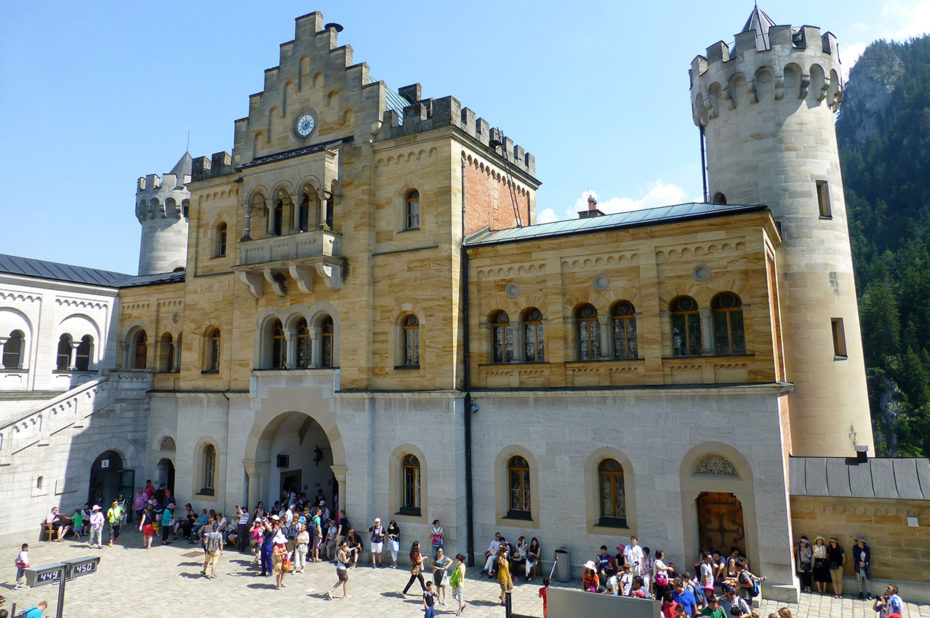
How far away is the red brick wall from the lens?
23.3 metres

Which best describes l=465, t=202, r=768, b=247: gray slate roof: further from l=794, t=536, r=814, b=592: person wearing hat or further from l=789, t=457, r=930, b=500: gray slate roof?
l=794, t=536, r=814, b=592: person wearing hat

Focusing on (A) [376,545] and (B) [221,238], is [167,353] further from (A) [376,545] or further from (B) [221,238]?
(A) [376,545]

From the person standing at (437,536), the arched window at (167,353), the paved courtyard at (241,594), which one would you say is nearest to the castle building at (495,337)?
the person standing at (437,536)

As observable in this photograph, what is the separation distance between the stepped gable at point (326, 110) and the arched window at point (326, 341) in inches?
281

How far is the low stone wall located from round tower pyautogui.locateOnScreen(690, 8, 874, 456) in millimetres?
4347

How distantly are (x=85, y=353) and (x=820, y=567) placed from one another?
33880mm

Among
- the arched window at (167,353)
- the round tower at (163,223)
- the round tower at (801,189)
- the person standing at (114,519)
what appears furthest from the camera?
the round tower at (163,223)

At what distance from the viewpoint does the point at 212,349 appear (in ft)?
90.8

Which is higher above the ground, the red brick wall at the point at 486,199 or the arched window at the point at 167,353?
the red brick wall at the point at 486,199

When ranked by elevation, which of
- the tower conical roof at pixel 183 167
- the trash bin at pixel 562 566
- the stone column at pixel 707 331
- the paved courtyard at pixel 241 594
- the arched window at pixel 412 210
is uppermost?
the tower conical roof at pixel 183 167

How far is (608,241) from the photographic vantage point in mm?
19828

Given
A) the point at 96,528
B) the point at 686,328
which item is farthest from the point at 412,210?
the point at 96,528

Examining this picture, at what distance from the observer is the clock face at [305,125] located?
2530cm

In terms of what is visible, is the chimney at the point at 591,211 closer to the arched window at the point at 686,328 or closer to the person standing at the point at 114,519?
the arched window at the point at 686,328
